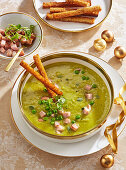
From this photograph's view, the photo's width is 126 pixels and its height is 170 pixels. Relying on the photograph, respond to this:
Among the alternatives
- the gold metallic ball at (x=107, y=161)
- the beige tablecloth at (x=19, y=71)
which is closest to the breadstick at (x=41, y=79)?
the beige tablecloth at (x=19, y=71)

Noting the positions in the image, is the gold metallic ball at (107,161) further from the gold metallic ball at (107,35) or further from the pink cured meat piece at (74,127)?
the gold metallic ball at (107,35)

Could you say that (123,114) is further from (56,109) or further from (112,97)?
(56,109)

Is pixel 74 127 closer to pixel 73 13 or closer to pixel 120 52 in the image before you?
pixel 120 52

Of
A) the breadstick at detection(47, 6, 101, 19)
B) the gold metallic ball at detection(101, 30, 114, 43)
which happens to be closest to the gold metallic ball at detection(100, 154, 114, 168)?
the gold metallic ball at detection(101, 30, 114, 43)

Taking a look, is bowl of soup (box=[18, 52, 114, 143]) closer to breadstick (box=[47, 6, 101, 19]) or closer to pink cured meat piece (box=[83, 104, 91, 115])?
pink cured meat piece (box=[83, 104, 91, 115])

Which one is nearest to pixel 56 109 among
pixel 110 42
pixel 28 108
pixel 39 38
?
pixel 28 108

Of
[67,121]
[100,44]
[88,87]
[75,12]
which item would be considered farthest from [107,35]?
[67,121]

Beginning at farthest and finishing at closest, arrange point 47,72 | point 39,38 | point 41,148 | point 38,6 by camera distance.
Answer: point 38,6, point 39,38, point 47,72, point 41,148
